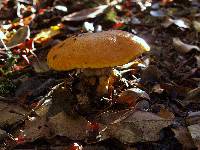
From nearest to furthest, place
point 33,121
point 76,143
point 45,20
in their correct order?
point 76,143 → point 33,121 → point 45,20

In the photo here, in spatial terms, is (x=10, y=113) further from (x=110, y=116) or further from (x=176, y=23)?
(x=176, y=23)

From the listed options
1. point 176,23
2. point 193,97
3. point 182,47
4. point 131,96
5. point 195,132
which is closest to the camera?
point 195,132

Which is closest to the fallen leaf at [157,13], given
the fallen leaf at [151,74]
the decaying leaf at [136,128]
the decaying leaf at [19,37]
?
the fallen leaf at [151,74]

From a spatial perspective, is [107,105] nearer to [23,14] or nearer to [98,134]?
[98,134]

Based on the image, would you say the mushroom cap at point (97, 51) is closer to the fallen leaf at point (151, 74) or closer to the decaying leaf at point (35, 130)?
the decaying leaf at point (35, 130)

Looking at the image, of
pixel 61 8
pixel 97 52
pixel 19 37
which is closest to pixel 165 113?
pixel 97 52

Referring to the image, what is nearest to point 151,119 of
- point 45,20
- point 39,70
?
point 39,70

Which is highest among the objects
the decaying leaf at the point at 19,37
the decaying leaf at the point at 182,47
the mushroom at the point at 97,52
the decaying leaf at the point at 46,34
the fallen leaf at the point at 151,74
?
the mushroom at the point at 97,52
